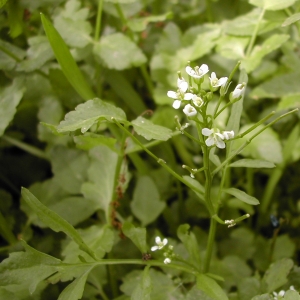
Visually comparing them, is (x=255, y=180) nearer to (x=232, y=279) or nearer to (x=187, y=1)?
(x=232, y=279)

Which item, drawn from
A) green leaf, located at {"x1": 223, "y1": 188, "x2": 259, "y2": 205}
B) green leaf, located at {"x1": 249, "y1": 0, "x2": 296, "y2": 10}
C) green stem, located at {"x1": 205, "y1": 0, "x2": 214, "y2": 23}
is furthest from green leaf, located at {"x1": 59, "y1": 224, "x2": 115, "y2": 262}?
green stem, located at {"x1": 205, "y1": 0, "x2": 214, "y2": 23}

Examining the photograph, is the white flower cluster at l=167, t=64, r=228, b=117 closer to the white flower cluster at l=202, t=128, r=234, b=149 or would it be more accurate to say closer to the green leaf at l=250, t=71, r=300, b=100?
the white flower cluster at l=202, t=128, r=234, b=149

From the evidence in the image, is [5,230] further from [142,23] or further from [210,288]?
[142,23]

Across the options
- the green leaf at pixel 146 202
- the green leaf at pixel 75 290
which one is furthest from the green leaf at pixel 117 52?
the green leaf at pixel 75 290

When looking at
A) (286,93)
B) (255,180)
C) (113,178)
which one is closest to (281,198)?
(255,180)

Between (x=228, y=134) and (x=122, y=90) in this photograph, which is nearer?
(x=228, y=134)

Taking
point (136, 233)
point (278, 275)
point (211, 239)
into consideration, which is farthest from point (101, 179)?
point (278, 275)
